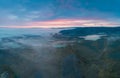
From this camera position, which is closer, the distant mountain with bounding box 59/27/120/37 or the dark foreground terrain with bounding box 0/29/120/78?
the dark foreground terrain with bounding box 0/29/120/78

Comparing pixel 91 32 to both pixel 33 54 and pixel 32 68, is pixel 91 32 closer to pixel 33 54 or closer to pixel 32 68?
pixel 33 54

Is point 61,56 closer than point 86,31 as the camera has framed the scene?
Yes

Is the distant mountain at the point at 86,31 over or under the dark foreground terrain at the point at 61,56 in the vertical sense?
over

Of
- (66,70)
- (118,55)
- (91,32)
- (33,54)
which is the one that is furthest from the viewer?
(91,32)

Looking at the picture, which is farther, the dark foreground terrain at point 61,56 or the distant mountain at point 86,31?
the distant mountain at point 86,31

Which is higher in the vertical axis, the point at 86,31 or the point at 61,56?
the point at 86,31

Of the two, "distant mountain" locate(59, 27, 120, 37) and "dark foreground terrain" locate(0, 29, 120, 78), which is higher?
"distant mountain" locate(59, 27, 120, 37)

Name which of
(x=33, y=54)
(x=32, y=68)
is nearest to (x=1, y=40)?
(x=33, y=54)

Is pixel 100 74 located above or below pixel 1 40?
below
